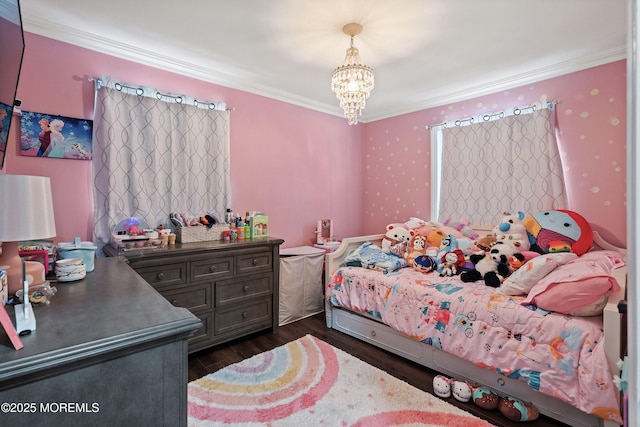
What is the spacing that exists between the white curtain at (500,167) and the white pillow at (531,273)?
3.17 ft

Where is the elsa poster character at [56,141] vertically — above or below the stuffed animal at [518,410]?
above

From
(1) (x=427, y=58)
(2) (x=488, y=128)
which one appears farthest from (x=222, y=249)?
(2) (x=488, y=128)

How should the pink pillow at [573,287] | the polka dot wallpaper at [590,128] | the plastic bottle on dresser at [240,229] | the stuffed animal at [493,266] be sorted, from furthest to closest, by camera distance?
the plastic bottle on dresser at [240,229] < the polka dot wallpaper at [590,128] < the stuffed animal at [493,266] < the pink pillow at [573,287]

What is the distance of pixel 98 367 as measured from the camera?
83 cm

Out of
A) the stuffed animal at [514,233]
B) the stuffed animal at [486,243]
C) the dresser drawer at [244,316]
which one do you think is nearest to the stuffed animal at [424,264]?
the stuffed animal at [486,243]

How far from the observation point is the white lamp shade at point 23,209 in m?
1.03

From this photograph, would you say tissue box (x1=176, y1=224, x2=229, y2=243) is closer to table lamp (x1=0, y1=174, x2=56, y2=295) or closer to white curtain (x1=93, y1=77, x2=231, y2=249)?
white curtain (x1=93, y1=77, x2=231, y2=249)

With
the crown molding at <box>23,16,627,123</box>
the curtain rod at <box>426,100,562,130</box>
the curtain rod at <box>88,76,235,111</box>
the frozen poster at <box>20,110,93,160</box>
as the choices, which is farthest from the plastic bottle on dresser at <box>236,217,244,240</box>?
the curtain rod at <box>426,100,562,130</box>

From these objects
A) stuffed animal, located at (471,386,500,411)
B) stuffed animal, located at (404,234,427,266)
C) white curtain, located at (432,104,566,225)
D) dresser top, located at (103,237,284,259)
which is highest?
white curtain, located at (432,104,566,225)

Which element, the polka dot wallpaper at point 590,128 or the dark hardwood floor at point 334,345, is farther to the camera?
the polka dot wallpaper at point 590,128

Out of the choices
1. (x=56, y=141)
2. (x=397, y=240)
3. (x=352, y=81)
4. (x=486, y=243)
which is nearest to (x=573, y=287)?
(x=486, y=243)

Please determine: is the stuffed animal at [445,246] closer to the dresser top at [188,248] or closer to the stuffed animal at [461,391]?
the stuffed animal at [461,391]

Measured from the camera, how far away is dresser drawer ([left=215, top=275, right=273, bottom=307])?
2533 mm

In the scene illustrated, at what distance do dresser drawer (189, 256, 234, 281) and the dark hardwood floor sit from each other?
2.02 feet
